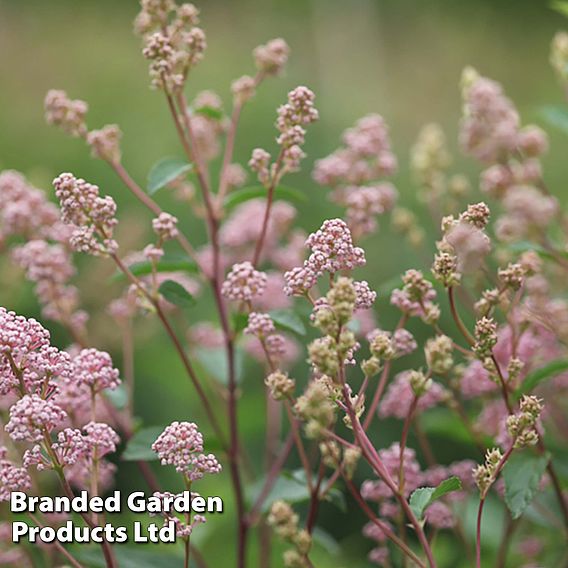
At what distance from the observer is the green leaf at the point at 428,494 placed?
0.60m

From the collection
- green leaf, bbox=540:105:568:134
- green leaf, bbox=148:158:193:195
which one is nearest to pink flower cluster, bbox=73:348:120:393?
green leaf, bbox=148:158:193:195

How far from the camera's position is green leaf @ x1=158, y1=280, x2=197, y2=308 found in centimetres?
76

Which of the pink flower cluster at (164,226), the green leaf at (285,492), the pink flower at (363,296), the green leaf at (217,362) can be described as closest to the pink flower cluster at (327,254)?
the pink flower at (363,296)

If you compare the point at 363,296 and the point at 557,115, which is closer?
the point at 363,296

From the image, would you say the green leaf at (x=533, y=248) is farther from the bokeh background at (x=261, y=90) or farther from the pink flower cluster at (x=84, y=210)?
the pink flower cluster at (x=84, y=210)

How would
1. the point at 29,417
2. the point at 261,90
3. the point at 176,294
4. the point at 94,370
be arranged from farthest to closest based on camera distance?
the point at 261,90, the point at 176,294, the point at 94,370, the point at 29,417

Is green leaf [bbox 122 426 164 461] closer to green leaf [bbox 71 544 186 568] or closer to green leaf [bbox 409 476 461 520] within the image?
green leaf [bbox 71 544 186 568]

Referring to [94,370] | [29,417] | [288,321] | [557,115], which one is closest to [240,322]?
[288,321]

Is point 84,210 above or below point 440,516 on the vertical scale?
above

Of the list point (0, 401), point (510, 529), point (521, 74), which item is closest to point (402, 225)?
point (510, 529)

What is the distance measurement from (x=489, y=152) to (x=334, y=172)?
17cm

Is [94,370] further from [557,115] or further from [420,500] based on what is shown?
[557,115]

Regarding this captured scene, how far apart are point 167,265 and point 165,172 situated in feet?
0.29

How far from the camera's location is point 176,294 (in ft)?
2.51
